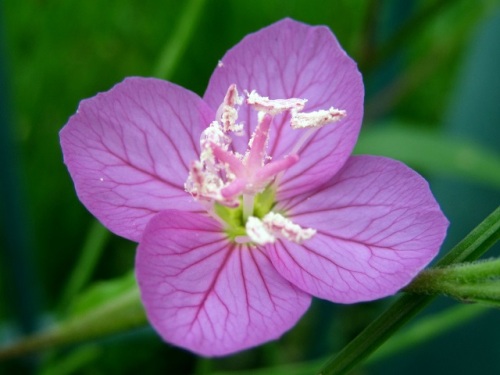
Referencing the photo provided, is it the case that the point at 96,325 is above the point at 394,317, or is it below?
below

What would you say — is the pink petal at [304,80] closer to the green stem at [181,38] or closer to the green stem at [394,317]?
the green stem at [394,317]

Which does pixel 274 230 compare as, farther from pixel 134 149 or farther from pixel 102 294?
pixel 102 294

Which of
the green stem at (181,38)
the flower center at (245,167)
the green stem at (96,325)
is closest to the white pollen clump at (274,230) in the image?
the flower center at (245,167)

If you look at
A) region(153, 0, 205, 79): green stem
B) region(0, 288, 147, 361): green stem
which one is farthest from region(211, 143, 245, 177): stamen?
region(153, 0, 205, 79): green stem

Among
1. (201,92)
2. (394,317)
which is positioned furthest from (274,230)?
(201,92)

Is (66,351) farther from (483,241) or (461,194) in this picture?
(483,241)

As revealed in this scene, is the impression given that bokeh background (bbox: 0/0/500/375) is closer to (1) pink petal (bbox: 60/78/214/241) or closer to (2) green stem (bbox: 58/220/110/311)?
(2) green stem (bbox: 58/220/110/311)
